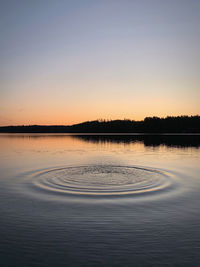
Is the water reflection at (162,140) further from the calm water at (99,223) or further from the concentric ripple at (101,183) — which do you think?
the calm water at (99,223)

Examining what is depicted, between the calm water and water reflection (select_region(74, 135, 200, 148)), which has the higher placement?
water reflection (select_region(74, 135, 200, 148))

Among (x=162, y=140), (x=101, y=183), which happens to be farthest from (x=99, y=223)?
(x=162, y=140)

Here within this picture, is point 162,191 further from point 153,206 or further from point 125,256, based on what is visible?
point 125,256

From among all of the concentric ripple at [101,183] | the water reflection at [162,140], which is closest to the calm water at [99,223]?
the concentric ripple at [101,183]

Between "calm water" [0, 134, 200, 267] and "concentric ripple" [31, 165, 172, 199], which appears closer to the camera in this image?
"calm water" [0, 134, 200, 267]

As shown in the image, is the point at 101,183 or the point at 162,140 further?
the point at 162,140

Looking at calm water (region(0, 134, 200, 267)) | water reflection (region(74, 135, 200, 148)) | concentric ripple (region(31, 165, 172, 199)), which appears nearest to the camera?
calm water (region(0, 134, 200, 267))

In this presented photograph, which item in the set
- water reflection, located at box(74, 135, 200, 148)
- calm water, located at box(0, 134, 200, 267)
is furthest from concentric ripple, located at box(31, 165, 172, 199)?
water reflection, located at box(74, 135, 200, 148)

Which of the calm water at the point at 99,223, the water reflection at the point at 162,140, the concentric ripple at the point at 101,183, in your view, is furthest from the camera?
the water reflection at the point at 162,140

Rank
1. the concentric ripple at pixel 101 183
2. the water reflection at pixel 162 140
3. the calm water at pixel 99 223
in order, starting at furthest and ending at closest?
the water reflection at pixel 162 140 → the concentric ripple at pixel 101 183 → the calm water at pixel 99 223

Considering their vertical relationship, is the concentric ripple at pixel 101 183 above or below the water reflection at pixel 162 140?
below

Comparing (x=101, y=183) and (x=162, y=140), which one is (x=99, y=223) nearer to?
(x=101, y=183)

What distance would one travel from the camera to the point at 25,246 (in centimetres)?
878

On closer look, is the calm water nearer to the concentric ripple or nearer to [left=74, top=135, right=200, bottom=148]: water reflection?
the concentric ripple
